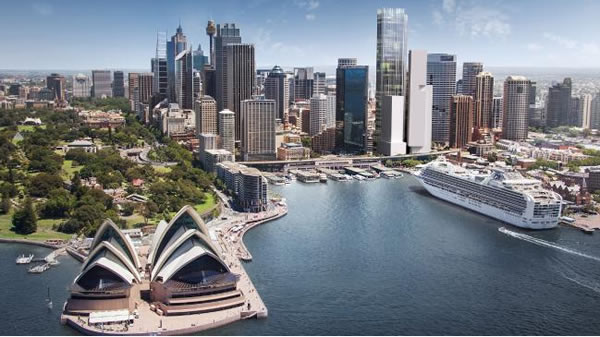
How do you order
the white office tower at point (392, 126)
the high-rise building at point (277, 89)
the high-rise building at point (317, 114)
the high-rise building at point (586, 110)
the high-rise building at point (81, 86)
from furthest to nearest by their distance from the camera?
the high-rise building at point (81, 86) → the high-rise building at point (277, 89) → the high-rise building at point (586, 110) → the high-rise building at point (317, 114) → the white office tower at point (392, 126)

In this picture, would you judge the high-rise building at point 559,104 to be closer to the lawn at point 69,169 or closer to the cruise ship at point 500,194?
the cruise ship at point 500,194

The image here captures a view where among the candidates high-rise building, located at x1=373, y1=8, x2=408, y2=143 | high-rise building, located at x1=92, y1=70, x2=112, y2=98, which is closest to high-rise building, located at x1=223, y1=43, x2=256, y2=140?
high-rise building, located at x1=373, y1=8, x2=408, y2=143

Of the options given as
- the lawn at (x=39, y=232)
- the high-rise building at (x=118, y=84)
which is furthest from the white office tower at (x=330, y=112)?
the high-rise building at (x=118, y=84)

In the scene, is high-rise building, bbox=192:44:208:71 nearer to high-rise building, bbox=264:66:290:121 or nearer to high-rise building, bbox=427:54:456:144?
high-rise building, bbox=264:66:290:121

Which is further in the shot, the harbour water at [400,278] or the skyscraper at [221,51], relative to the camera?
the skyscraper at [221,51]

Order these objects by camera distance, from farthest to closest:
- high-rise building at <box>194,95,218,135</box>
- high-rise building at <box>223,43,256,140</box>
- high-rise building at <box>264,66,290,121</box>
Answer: high-rise building at <box>264,66,290,121</box> → high-rise building at <box>223,43,256,140</box> → high-rise building at <box>194,95,218,135</box>

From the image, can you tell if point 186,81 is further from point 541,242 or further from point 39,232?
point 541,242
